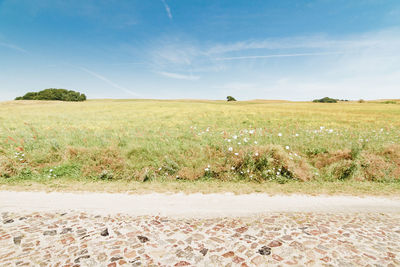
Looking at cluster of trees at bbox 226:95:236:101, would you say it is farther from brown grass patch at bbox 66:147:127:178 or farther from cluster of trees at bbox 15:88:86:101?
brown grass patch at bbox 66:147:127:178

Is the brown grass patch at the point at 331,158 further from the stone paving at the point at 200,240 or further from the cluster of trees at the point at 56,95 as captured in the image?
the cluster of trees at the point at 56,95

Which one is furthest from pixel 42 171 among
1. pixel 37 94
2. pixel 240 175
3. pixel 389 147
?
pixel 37 94

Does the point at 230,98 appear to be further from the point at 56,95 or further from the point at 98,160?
the point at 98,160

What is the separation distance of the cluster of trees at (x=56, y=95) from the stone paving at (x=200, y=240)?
93046 millimetres

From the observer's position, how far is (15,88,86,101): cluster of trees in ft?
270

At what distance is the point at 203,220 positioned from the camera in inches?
204

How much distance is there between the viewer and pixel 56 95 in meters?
85.4

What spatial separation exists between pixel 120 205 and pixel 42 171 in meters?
5.38

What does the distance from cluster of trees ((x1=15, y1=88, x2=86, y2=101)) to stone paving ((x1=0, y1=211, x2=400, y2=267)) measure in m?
93.0

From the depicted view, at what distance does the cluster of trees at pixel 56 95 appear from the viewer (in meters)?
82.2

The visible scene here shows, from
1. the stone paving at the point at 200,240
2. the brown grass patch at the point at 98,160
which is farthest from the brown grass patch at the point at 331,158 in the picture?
the brown grass patch at the point at 98,160

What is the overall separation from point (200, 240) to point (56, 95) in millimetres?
104999

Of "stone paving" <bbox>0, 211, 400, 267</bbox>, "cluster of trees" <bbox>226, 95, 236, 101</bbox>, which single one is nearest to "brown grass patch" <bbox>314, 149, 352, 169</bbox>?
"stone paving" <bbox>0, 211, 400, 267</bbox>

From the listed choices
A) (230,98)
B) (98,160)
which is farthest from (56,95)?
(98,160)
